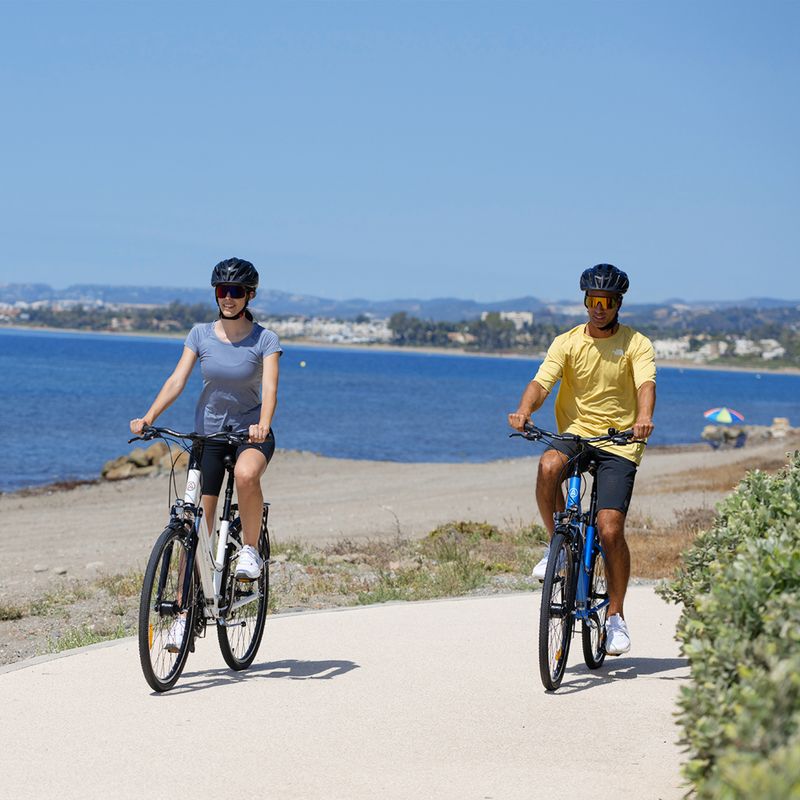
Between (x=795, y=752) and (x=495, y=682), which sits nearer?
(x=795, y=752)

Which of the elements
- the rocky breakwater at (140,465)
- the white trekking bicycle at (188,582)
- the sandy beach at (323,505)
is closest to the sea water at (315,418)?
the rocky breakwater at (140,465)

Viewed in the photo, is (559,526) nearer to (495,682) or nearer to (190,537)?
(495,682)

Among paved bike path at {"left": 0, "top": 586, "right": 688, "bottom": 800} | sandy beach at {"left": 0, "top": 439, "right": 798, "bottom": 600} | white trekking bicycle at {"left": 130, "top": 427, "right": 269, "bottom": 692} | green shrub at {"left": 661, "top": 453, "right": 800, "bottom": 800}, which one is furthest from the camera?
sandy beach at {"left": 0, "top": 439, "right": 798, "bottom": 600}

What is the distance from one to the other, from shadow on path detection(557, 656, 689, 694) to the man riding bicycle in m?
0.17

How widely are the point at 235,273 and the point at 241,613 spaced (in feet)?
6.42

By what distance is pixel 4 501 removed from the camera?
1085 inches

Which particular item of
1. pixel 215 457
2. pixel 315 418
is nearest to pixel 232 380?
pixel 215 457

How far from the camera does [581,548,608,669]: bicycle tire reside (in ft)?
22.7

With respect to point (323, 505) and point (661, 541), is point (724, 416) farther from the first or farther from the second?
point (661, 541)

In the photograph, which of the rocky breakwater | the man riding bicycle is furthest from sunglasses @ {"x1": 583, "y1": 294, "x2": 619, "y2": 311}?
the rocky breakwater

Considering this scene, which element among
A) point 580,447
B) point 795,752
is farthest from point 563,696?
point 795,752

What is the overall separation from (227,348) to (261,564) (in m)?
1.16

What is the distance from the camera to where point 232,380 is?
268 inches

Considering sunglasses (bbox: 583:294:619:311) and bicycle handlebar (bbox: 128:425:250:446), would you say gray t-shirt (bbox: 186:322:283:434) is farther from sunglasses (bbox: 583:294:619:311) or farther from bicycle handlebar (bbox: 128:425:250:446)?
sunglasses (bbox: 583:294:619:311)
